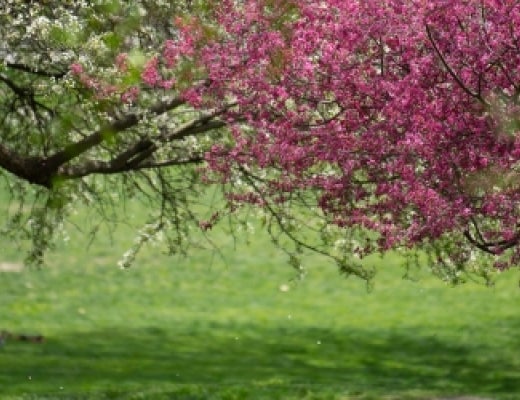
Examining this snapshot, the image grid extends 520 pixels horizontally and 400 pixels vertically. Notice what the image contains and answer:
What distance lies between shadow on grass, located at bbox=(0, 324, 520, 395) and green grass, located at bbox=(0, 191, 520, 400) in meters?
0.04

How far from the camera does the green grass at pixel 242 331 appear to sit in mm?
21219

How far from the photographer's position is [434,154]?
1126 centimetres

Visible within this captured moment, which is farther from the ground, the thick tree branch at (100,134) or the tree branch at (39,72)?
the tree branch at (39,72)

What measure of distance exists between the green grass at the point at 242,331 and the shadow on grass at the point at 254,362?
0.04 m

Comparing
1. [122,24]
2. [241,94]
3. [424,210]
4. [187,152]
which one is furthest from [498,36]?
[187,152]

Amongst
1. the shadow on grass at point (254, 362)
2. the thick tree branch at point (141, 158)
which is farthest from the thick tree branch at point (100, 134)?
the shadow on grass at point (254, 362)

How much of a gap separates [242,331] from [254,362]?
15.2ft

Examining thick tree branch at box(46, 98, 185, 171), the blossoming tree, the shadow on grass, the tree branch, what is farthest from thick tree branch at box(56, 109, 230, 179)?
the shadow on grass

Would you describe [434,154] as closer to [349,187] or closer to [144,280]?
[349,187]

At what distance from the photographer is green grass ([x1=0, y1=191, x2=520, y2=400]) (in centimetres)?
2122

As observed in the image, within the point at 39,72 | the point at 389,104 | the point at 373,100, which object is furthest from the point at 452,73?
the point at 39,72

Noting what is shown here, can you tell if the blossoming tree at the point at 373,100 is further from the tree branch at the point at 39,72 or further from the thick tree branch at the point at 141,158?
the thick tree branch at the point at 141,158

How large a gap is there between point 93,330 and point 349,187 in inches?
712

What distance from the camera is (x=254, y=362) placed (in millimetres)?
24906
